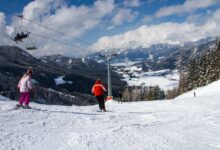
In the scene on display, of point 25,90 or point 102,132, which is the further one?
point 25,90

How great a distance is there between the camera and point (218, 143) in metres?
11.3

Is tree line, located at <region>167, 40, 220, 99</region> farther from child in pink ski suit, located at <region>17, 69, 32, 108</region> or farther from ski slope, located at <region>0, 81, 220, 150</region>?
child in pink ski suit, located at <region>17, 69, 32, 108</region>

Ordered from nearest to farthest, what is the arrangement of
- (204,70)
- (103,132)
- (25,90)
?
(103,132) → (25,90) → (204,70)

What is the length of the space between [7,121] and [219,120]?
9.61 metres

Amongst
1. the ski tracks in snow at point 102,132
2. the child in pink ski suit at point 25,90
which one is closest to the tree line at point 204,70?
the ski tracks in snow at point 102,132

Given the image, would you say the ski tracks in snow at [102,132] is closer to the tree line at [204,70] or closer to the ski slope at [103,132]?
the ski slope at [103,132]

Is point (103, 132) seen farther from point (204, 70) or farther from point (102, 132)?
point (204, 70)

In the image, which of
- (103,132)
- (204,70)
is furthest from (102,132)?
(204,70)

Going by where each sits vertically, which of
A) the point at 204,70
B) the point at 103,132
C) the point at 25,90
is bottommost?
the point at 103,132

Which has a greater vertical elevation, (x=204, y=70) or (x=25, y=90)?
(x=204, y=70)

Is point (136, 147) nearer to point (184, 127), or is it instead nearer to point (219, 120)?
point (184, 127)

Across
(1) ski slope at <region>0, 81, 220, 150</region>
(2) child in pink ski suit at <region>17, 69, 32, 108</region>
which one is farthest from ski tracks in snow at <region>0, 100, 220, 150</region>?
(2) child in pink ski suit at <region>17, 69, 32, 108</region>

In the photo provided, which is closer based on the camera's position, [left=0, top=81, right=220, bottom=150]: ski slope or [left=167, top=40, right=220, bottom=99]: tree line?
[left=0, top=81, right=220, bottom=150]: ski slope

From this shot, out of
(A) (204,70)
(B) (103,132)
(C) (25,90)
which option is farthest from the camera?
(A) (204,70)
